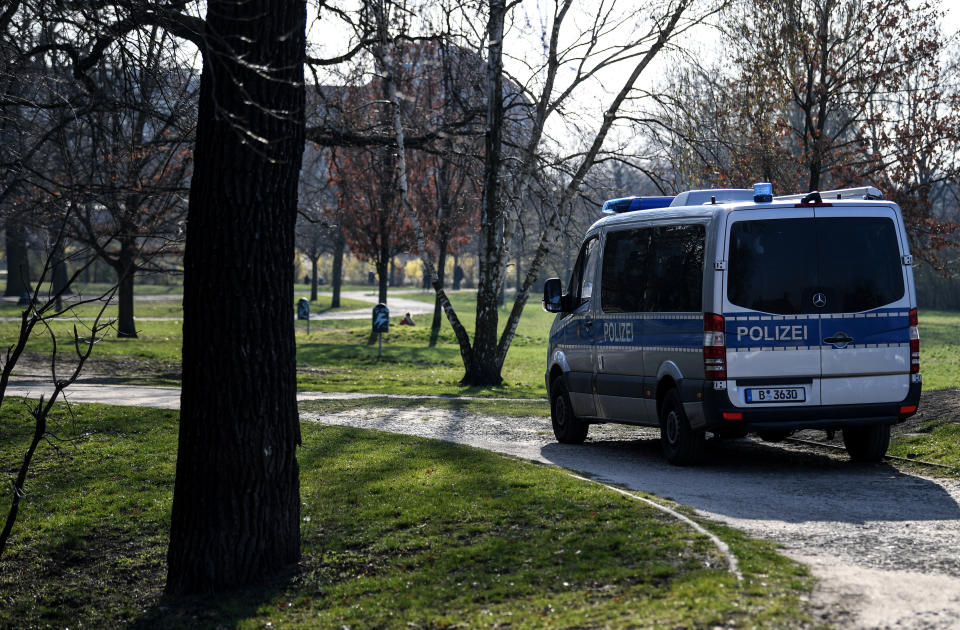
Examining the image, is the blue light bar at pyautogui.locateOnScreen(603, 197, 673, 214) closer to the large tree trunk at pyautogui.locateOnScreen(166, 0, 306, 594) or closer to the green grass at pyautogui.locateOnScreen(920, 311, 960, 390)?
the large tree trunk at pyautogui.locateOnScreen(166, 0, 306, 594)

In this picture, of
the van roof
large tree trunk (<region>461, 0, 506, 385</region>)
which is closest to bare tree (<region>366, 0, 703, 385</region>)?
large tree trunk (<region>461, 0, 506, 385</region>)

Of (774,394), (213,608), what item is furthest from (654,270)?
(213,608)

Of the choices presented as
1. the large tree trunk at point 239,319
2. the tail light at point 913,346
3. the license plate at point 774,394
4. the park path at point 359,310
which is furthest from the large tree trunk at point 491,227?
the park path at point 359,310

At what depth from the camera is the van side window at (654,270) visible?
10.2m

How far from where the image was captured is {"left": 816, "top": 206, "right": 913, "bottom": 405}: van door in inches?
388

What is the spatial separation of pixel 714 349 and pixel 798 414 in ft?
3.06

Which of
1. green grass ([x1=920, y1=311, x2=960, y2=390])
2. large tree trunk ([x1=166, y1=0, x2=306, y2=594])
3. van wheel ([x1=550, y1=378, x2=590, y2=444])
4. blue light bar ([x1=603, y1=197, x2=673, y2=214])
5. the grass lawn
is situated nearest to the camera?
large tree trunk ([x1=166, y1=0, x2=306, y2=594])

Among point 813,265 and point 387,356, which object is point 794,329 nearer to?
point 813,265

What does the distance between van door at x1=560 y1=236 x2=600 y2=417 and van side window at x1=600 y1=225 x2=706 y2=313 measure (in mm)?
407

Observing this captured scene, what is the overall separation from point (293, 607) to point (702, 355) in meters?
4.53

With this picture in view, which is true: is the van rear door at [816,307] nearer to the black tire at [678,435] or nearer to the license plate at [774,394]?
the license plate at [774,394]

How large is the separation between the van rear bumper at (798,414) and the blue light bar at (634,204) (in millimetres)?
2989

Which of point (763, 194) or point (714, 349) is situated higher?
point (763, 194)

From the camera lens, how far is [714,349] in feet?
31.8
